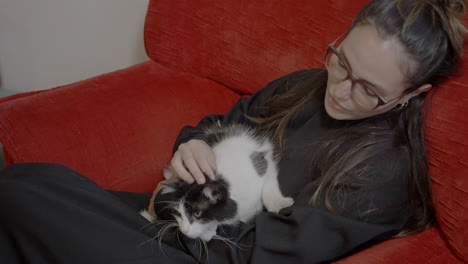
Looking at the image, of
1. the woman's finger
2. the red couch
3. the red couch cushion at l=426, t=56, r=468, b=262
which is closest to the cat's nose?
the woman's finger

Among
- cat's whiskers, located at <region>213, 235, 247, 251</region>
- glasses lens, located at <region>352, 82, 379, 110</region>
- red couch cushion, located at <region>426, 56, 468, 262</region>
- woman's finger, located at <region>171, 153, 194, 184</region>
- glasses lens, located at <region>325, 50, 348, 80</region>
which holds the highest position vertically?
glasses lens, located at <region>325, 50, 348, 80</region>

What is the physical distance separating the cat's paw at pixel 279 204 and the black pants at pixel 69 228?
17 cm

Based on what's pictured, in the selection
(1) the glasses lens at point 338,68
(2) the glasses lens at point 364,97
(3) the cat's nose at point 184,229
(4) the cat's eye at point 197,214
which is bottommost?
(3) the cat's nose at point 184,229

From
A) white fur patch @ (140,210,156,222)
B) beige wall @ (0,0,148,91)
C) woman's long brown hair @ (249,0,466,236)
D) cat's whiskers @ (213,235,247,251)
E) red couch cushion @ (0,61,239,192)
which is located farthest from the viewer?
beige wall @ (0,0,148,91)

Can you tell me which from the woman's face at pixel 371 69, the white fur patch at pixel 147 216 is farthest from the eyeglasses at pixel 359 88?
the white fur patch at pixel 147 216

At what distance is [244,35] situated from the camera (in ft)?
4.31

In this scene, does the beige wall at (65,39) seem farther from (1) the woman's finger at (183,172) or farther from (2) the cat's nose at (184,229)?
(2) the cat's nose at (184,229)

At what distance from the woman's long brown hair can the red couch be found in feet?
0.12

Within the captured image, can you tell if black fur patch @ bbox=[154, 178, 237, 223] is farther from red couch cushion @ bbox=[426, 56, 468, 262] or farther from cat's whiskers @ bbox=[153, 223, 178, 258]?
red couch cushion @ bbox=[426, 56, 468, 262]

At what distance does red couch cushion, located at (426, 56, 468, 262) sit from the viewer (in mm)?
841

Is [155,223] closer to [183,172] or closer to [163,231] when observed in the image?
[163,231]

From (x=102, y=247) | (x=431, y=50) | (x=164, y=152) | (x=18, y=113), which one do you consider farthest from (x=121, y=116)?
(x=431, y=50)

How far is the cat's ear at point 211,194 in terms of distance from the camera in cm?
94

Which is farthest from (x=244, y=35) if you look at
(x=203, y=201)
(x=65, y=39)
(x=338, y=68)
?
(x=65, y=39)
